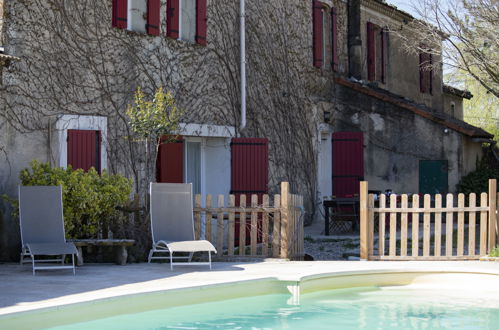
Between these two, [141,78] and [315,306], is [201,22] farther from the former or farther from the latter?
[315,306]

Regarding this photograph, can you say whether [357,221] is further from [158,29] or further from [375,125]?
[158,29]

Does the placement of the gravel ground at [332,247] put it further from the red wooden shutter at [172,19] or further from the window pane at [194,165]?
the red wooden shutter at [172,19]

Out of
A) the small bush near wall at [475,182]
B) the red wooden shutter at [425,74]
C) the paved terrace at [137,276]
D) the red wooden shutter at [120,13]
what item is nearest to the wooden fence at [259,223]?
the paved terrace at [137,276]

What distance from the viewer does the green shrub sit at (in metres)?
10.6

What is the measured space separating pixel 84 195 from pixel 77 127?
85.4 inches

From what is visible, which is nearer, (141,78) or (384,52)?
(141,78)

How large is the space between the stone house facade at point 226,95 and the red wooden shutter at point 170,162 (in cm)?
2

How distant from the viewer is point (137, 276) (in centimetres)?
924

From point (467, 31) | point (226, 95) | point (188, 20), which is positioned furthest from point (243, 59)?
point (467, 31)

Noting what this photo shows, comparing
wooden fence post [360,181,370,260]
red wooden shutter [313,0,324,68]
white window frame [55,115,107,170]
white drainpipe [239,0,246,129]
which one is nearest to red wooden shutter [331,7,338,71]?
red wooden shutter [313,0,324,68]

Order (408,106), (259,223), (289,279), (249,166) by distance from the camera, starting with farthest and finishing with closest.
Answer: (408,106)
(249,166)
(259,223)
(289,279)

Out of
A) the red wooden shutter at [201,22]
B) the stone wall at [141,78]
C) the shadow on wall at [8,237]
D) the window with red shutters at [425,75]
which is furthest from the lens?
the window with red shutters at [425,75]

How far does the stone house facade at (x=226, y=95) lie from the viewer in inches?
470

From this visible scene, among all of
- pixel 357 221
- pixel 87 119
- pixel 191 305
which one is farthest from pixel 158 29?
pixel 191 305
